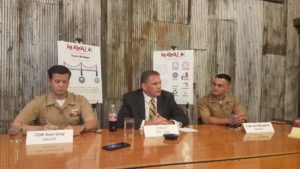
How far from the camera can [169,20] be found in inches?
180

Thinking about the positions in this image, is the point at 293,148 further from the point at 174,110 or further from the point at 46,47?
the point at 46,47

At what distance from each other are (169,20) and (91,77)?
1344mm

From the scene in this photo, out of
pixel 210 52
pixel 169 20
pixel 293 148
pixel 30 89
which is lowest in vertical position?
pixel 293 148

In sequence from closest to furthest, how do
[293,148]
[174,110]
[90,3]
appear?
[293,148] → [174,110] → [90,3]

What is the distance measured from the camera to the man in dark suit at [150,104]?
358 cm

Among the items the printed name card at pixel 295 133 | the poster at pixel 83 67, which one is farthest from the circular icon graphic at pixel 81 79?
the printed name card at pixel 295 133

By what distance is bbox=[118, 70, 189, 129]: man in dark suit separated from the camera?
11.7 ft

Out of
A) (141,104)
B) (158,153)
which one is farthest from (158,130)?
(141,104)

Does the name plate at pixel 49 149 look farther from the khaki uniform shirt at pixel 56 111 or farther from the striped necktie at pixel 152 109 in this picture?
the striped necktie at pixel 152 109

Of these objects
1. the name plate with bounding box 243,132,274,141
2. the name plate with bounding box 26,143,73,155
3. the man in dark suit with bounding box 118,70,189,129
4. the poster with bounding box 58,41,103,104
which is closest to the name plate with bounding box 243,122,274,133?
the name plate with bounding box 243,132,274,141

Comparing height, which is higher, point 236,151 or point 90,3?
point 90,3

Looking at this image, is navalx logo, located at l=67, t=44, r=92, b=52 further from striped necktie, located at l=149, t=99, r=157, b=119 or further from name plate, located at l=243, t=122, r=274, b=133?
name plate, located at l=243, t=122, r=274, b=133

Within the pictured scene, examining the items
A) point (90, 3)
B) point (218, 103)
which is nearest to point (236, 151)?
point (218, 103)

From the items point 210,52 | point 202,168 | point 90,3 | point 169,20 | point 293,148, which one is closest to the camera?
point 202,168
